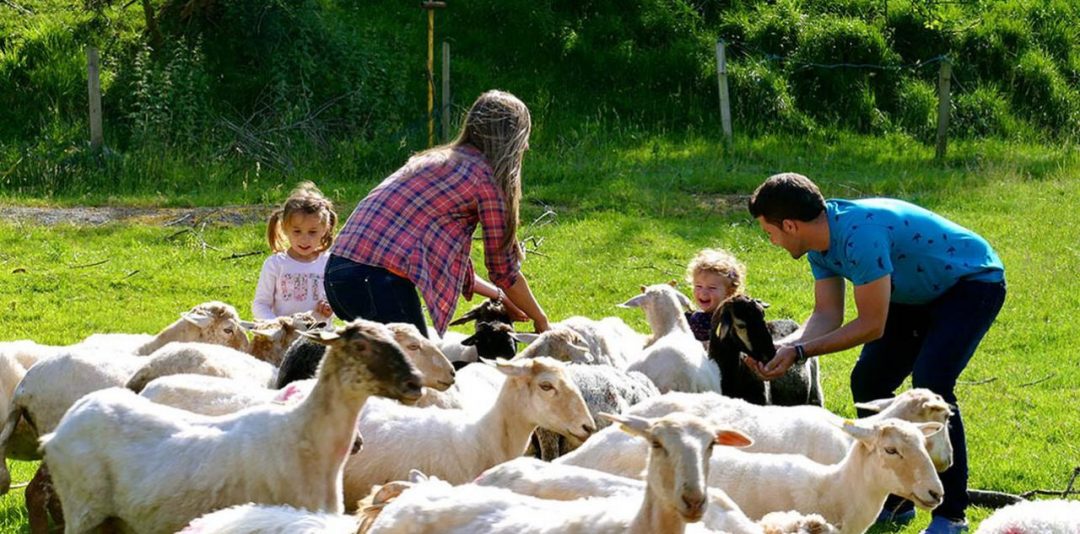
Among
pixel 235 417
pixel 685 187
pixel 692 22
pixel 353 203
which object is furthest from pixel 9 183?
pixel 235 417

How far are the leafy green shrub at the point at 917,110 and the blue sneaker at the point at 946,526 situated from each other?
12.7 metres

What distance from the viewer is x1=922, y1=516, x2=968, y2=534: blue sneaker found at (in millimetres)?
6398

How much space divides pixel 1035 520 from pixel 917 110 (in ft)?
48.0

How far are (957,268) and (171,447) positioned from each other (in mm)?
3433

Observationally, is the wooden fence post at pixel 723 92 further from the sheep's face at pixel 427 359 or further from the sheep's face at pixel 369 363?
the sheep's face at pixel 369 363

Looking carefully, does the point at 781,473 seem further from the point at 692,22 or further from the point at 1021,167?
the point at 692,22

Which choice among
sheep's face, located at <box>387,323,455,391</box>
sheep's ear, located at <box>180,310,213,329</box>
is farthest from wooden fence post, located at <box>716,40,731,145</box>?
sheep's face, located at <box>387,323,455,391</box>

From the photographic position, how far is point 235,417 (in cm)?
557

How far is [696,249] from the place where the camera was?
13727 mm

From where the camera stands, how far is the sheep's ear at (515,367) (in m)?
6.33

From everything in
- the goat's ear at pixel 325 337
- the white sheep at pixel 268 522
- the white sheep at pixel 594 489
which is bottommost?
the white sheep at pixel 594 489

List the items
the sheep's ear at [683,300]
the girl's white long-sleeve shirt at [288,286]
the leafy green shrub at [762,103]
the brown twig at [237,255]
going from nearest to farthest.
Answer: the girl's white long-sleeve shirt at [288,286] → the sheep's ear at [683,300] → the brown twig at [237,255] → the leafy green shrub at [762,103]

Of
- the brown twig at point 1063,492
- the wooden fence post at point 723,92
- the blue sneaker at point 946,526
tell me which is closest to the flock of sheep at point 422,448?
the blue sneaker at point 946,526

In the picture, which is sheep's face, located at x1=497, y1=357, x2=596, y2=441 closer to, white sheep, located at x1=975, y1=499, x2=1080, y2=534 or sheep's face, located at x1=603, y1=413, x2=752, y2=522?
sheep's face, located at x1=603, y1=413, x2=752, y2=522
